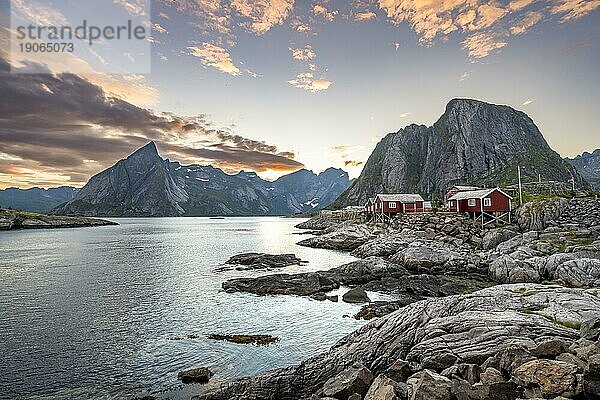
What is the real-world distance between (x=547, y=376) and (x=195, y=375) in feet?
57.3

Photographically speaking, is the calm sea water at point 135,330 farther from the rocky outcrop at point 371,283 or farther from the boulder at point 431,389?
the boulder at point 431,389

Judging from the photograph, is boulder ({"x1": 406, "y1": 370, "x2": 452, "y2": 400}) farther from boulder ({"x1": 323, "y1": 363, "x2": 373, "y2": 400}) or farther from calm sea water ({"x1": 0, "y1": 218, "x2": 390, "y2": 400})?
calm sea water ({"x1": 0, "y1": 218, "x2": 390, "y2": 400})

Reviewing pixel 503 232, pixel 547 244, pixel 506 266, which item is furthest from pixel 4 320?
pixel 503 232

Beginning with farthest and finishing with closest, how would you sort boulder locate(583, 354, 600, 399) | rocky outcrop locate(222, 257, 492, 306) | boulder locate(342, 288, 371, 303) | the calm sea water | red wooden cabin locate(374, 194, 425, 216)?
red wooden cabin locate(374, 194, 425, 216), rocky outcrop locate(222, 257, 492, 306), boulder locate(342, 288, 371, 303), the calm sea water, boulder locate(583, 354, 600, 399)

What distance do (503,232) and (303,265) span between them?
112ft

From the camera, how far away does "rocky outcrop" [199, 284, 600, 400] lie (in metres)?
11.4

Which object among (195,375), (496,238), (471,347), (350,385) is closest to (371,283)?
(496,238)

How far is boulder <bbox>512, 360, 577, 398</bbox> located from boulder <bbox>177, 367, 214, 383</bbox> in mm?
16062

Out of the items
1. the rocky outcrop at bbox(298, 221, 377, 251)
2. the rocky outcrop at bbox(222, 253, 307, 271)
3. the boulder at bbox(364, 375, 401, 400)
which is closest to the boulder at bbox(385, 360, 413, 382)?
the boulder at bbox(364, 375, 401, 400)

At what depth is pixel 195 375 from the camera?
2105cm

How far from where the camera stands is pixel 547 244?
46969 mm

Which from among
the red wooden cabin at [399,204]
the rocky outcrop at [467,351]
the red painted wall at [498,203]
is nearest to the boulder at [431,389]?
the rocky outcrop at [467,351]

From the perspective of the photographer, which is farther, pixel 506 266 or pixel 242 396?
pixel 506 266

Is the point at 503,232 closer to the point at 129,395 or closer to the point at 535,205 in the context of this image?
the point at 535,205
